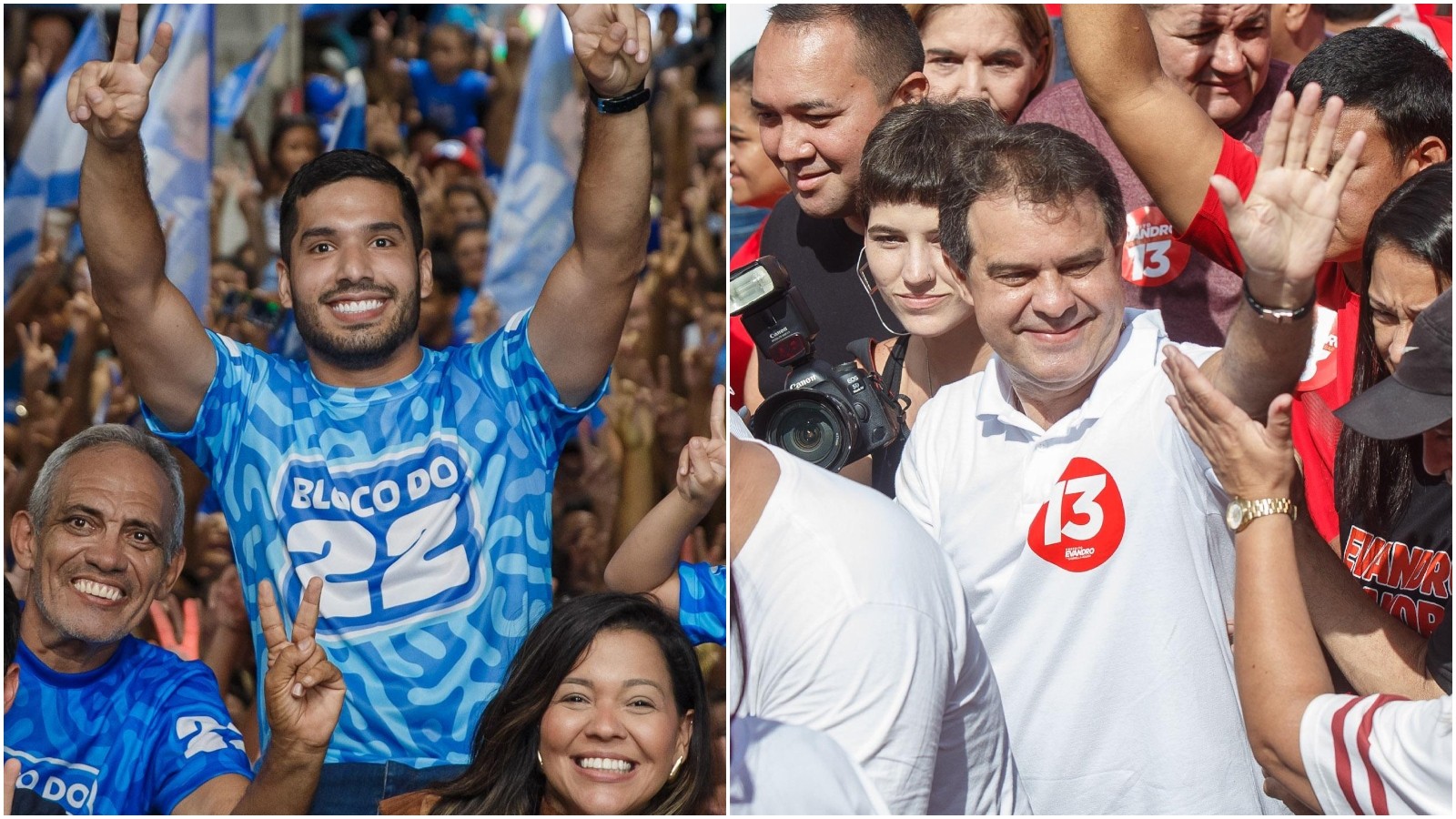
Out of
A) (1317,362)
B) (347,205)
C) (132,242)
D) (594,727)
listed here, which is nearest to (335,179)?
(347,205)

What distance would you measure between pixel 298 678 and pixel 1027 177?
1411mm

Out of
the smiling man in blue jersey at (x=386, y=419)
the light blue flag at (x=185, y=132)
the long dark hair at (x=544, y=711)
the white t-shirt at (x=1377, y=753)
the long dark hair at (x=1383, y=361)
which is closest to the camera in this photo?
the white t-shirt at (x=1377, y=753)

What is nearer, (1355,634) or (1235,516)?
(1235,516)

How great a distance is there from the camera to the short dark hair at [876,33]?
107 inches

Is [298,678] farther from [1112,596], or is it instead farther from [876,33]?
[876,33]

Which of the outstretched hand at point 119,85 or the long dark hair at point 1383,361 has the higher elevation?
the outstretched hand at point 119,85

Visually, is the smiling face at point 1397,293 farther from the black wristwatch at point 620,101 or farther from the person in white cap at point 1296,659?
the black wristwatch at point 620,101

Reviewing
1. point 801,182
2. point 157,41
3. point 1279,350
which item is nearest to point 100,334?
point 157,41

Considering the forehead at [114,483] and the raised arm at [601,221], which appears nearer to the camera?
the raised arm at [601,221]

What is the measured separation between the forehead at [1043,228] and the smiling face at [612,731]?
881 millimetres

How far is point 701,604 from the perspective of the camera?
108 inches

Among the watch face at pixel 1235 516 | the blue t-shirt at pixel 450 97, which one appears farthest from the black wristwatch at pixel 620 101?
the blue t-shirt at pixel 450 97

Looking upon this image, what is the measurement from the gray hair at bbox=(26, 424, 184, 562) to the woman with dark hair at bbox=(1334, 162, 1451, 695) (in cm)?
205

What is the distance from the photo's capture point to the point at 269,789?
243cm
